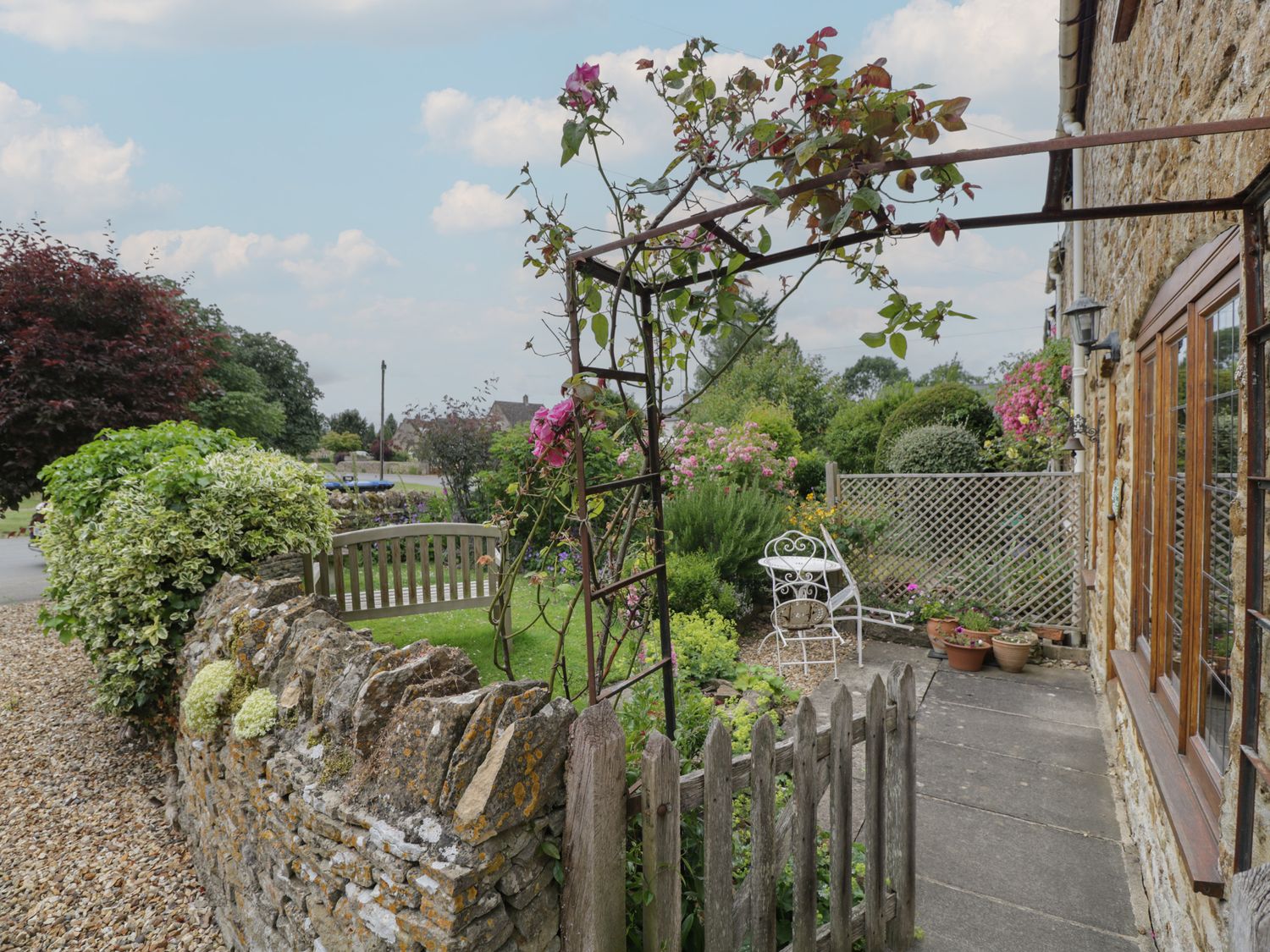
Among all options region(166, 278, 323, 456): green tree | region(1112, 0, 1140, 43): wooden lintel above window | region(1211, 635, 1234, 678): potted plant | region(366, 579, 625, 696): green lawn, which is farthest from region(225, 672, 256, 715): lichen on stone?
region(166, 278, 323, 456): green tree

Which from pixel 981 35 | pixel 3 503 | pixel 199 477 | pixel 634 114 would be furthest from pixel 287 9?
pixel 3 503

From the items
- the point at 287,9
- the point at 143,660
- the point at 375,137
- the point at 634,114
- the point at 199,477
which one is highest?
the point at 287,9

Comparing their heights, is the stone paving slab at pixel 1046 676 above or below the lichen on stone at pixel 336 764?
below

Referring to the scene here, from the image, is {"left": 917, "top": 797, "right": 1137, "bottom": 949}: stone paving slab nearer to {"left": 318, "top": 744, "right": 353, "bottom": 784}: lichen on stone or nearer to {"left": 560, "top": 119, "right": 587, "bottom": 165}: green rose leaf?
{"left": 318, "top": 744, "right": 353, "bottom": 784}: lichen on stone

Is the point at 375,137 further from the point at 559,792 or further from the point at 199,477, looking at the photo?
the point at 559,792

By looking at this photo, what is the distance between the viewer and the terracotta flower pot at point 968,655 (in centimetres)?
523

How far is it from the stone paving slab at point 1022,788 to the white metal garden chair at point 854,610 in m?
1.63

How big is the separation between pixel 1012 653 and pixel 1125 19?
4200 mm

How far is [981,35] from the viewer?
3.96 metres

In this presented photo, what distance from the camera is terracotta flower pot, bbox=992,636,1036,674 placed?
5152 millimetres

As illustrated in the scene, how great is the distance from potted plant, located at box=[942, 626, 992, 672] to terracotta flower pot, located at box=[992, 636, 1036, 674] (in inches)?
3.4

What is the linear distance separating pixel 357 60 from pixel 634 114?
365cm

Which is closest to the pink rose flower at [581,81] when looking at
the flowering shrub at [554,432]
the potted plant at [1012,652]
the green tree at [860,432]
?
the flowering shrub at [554,432]

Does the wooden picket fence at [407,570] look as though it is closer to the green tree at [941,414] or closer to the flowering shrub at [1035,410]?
the flowering shrub at [1035,410]
